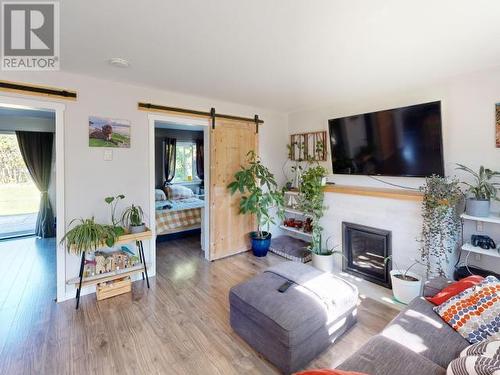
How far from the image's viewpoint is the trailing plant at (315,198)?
3.38m

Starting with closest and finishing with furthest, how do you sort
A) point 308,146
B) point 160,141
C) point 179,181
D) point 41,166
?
point 308,146 < point 41,166 < point 160,141 < point 179,181

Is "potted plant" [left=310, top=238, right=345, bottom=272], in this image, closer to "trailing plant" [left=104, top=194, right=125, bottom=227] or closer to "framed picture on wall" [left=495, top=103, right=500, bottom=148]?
"framed picture on wall" [left=495, top=103, right=500, bottom=148]

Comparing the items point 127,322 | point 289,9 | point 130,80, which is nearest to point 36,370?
point 127,322

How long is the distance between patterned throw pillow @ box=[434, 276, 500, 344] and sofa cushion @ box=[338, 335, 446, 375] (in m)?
0.45

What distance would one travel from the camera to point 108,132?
277 cm

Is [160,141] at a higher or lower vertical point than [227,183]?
higher

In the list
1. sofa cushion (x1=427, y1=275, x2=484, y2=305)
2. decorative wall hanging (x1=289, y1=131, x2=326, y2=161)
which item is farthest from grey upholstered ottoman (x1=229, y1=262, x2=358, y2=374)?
decorative wall hanging (x1=289, y1=131, x2=326, y2=161)

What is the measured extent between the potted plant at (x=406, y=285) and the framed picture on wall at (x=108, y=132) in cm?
332

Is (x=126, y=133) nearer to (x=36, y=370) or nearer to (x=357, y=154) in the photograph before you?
(x=36, y=370)

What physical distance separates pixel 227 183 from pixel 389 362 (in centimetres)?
294

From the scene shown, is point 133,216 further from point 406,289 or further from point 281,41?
point 406,289

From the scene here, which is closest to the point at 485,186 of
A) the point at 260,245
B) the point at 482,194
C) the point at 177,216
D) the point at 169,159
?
the point at 482,194

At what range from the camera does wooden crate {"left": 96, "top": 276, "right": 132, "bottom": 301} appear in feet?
8.55

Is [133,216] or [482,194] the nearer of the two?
[482,194]
